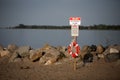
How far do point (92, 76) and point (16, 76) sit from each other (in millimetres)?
2736

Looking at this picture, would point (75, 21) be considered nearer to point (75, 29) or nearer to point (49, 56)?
point (75, 29)

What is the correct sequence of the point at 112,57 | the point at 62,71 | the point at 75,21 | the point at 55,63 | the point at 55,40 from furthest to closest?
the point at 55,40
the point at 55,63
the point at 112,57
the point at 75,21
the point at 62,71

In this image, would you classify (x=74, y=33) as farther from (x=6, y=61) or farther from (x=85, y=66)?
(x=6, y=61)

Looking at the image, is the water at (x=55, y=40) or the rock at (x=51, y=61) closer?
the rock at (x=51, y=61)

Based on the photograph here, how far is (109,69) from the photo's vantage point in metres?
12.1

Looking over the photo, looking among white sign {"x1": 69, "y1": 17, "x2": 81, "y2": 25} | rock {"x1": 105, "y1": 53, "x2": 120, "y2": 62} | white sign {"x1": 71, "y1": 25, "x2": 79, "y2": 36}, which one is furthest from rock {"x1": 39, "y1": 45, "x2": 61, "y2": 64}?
white sign {"x1": 69, "y1": 17, "x2": 81, "y2": 25}

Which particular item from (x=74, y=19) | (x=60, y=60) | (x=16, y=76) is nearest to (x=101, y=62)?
(x=60, y=60)

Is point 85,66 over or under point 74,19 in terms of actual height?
under

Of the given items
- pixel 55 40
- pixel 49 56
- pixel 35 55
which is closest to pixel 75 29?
pixel 49 56

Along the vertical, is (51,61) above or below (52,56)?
below

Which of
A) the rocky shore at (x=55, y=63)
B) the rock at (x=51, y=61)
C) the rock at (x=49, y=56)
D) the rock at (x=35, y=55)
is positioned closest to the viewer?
the rocky shore at (x=55, y=63)

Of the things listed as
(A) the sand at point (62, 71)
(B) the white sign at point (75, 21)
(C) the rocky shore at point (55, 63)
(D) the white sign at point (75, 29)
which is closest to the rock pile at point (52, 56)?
(C) the rocky shore at point (55, 63)

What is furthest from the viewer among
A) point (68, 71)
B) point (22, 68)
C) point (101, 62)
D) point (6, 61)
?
point (6, 61)

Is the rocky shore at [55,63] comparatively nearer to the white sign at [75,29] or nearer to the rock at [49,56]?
the rock at [49,56]
